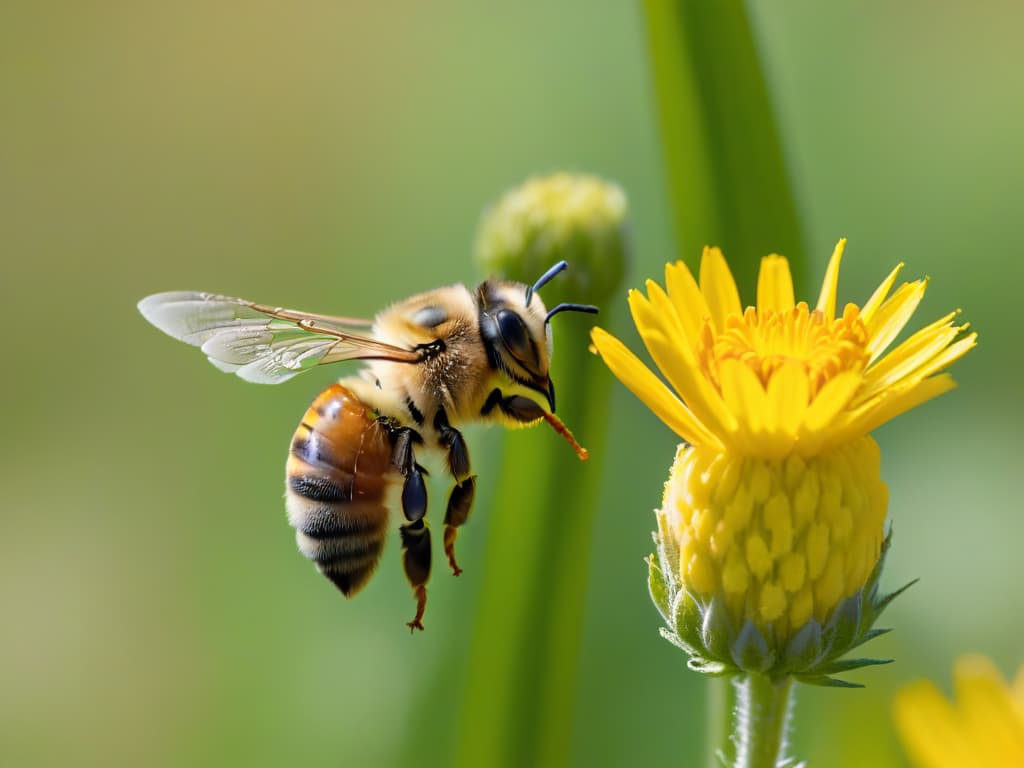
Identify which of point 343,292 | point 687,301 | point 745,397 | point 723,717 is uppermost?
point 343,292

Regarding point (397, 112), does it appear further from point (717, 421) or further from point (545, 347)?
point (717, 421)

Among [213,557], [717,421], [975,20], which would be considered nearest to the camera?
[717,421]

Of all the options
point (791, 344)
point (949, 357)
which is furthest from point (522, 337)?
point (949, 357)

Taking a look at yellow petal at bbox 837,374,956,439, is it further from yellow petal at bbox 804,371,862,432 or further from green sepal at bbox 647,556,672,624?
green sepal at bbox 647,556,672,624

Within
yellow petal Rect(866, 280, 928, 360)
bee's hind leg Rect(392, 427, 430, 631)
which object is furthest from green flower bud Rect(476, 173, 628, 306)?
yellow petal Rect(866, 280, 928, 360)

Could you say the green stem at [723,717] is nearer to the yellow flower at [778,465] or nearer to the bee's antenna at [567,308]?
the yellow flower at [778,465]

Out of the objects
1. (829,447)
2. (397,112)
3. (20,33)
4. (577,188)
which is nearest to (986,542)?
(577,188)

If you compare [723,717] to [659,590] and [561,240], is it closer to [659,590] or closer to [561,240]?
[659,590]
